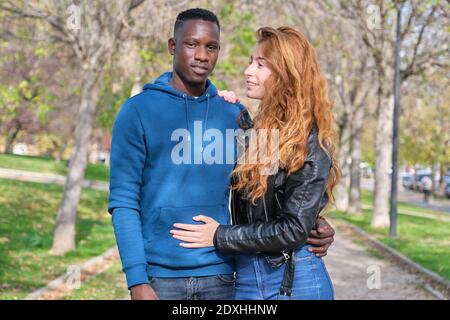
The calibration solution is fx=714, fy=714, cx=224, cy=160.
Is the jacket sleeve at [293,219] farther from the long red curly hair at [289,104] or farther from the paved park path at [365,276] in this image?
the paved park path at [365,276]

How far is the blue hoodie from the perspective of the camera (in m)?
2.99

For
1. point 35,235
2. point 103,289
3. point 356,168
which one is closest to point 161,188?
point 103,289

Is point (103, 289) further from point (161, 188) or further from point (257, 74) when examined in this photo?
point (257, 74)

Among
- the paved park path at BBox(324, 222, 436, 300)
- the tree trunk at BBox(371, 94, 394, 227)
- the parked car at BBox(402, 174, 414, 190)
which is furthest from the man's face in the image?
the parked car at BBox(402, 174, 414, 190)

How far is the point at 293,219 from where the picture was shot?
2.92m

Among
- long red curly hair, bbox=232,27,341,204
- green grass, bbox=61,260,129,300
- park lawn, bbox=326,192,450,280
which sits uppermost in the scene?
long red curly hair, bbox=232,27,341,204

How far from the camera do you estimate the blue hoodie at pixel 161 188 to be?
2990 millimetres

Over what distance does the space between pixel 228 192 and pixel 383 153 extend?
59.4ft

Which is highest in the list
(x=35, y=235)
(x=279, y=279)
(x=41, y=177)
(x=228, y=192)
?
(x=228, y=192)

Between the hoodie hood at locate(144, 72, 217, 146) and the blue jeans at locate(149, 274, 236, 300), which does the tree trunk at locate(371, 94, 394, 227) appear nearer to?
the hoodie hood at locate(144, 72, 217, 146)

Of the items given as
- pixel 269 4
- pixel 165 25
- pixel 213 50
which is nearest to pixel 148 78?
pixel 269 4

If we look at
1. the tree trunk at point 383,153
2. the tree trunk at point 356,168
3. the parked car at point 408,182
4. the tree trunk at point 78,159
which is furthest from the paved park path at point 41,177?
the parked car at point 408,182

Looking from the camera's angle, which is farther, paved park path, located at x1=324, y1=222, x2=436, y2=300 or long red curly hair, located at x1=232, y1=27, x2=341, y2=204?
paved park path, located at x1=324, y1=222, x2=436, y2=300
